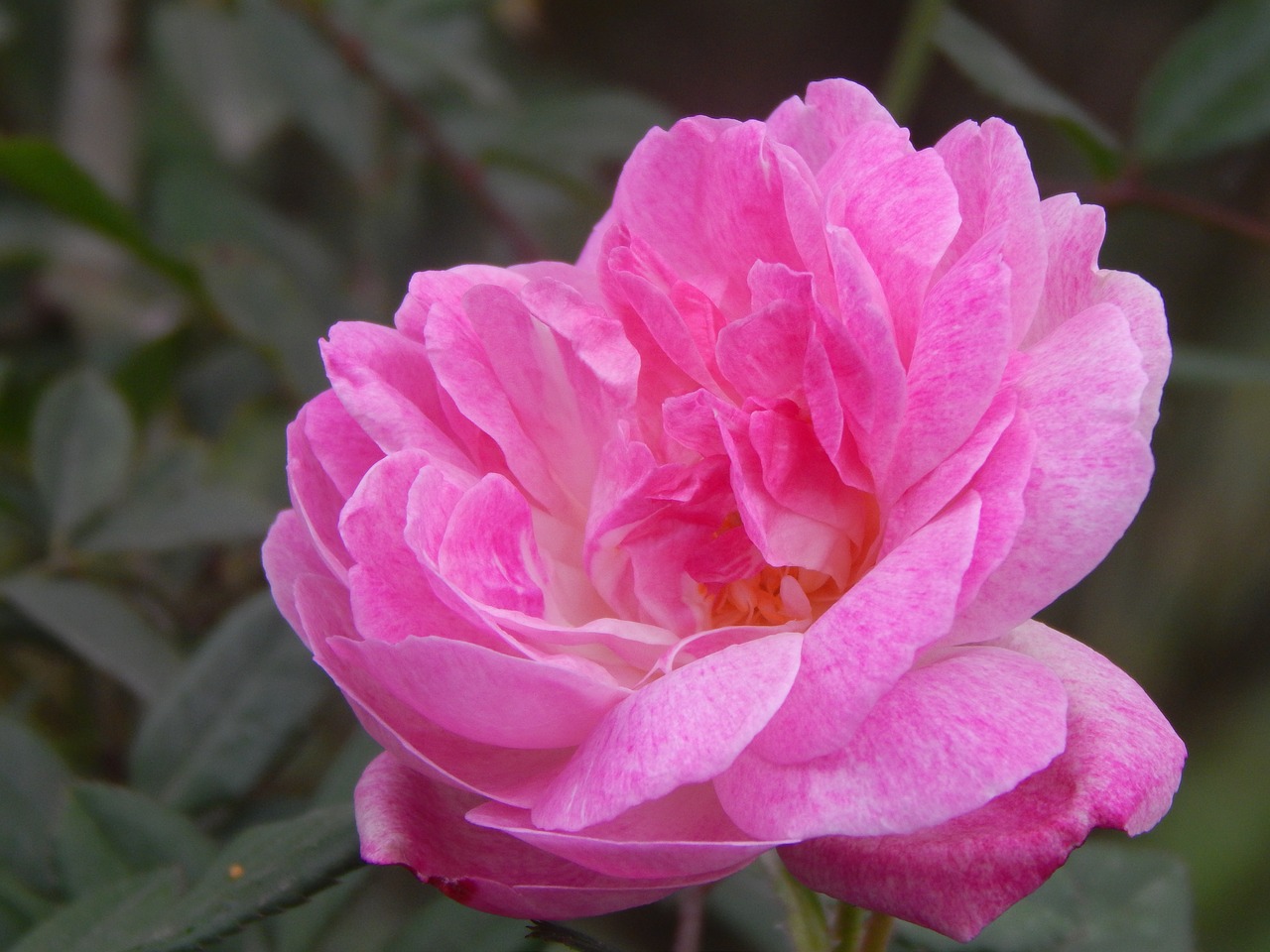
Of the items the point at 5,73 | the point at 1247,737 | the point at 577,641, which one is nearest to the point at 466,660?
the point at 577,641

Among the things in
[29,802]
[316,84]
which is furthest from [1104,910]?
[316,84]

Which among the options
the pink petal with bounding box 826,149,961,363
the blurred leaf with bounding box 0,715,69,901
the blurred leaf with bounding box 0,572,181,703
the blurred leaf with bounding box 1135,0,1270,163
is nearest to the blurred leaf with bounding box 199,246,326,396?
the blurred leaf with bounding box 0,572,181,703

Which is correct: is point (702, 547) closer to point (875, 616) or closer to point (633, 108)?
point (875, 616)

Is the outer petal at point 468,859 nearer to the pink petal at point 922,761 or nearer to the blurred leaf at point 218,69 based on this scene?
the pink petal at point 922,761

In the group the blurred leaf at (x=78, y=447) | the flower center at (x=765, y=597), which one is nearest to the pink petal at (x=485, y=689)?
the flower center at (x=765, y=597)

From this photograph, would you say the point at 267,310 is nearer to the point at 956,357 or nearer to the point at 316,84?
the point at 316,84

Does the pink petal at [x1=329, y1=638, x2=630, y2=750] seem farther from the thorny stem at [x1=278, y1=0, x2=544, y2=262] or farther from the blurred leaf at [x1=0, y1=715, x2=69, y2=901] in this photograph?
the thorny stem at [x1=278, y1=0, x2=544, y2=262]
